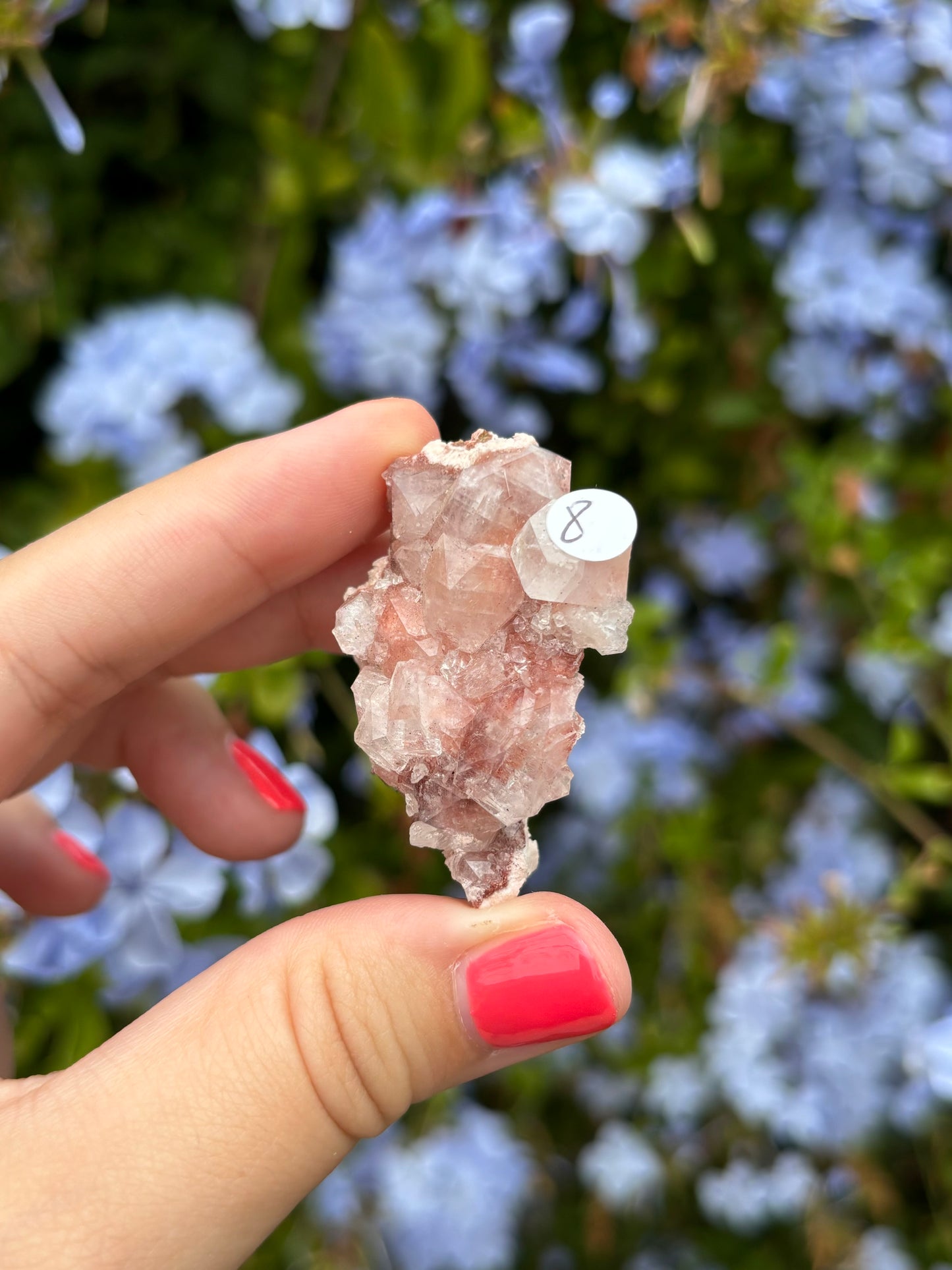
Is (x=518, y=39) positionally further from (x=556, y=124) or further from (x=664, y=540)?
(x=664, y=540)

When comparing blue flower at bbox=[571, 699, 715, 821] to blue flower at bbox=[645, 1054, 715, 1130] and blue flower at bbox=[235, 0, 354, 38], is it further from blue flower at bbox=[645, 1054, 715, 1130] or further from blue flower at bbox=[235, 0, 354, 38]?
blue flower at bbox=[235, 0, 354, 38]

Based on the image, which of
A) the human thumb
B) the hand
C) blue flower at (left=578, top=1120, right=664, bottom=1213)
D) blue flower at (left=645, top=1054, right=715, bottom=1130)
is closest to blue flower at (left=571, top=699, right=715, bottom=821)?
blue flower at (left=645, top=1054, right=715, bottom=1130)

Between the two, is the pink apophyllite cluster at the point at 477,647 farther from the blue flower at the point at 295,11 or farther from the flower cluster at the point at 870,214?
the flower cluster at the point at 870,214

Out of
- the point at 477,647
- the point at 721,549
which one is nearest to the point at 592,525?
the point at 477,647

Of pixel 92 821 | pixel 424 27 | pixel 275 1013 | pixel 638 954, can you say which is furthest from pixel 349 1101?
pixel 424 27

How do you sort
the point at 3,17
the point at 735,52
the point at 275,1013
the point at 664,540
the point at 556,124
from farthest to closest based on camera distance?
the point at 664,540 < the point at 556,124 < the point at 735,52 < the point at 3,17 < the point at 275,1013
